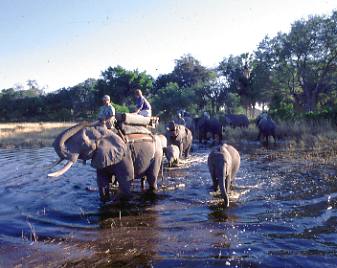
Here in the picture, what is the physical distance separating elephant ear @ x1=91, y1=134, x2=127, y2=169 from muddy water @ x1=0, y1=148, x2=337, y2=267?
1.03 m

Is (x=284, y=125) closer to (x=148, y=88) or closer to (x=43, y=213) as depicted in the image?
(x=43, y=213)

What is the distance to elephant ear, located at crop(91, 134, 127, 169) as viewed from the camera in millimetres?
7984

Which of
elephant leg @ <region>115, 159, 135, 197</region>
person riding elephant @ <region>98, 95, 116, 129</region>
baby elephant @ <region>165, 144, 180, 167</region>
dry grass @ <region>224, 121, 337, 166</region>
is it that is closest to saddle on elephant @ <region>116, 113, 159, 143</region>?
person riding elephant @ <region>98, 95, 116, 129</region>

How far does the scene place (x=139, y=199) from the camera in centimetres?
972

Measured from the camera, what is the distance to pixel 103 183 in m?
8.76

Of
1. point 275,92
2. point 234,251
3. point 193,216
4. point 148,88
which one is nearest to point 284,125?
point 275,92

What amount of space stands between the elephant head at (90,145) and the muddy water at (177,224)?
1.13 meters

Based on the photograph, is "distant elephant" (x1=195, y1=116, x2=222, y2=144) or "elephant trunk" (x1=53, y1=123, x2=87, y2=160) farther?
"distant elephant" (x1=195, y1=116, x2=222, y2=144)

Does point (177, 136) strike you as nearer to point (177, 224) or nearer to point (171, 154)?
point (171, 154)

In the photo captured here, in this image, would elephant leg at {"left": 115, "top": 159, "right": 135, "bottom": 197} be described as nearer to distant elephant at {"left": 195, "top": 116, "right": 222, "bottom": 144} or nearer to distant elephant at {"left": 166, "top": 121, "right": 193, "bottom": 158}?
distant elephant at {"left": 166, "top": 121, "right": 193, "bottom": 158}

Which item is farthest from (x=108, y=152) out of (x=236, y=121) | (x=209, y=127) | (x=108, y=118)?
(x=236, y=121)

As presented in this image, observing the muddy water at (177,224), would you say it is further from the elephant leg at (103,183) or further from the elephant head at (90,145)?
the elephant head at (90,145)

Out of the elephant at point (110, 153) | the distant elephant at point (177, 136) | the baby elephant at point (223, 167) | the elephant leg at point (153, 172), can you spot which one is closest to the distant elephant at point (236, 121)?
the distant elephant at point (177, 136)

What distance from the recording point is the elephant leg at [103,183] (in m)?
8.65
